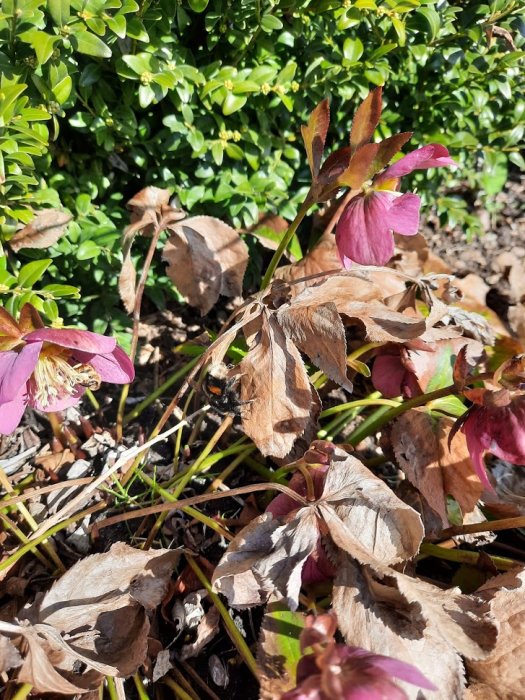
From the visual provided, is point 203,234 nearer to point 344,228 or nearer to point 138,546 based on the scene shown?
point 344,228

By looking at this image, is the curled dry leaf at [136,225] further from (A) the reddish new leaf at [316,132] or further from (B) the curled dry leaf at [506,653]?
(B) the curled dry leaf at [506,653]

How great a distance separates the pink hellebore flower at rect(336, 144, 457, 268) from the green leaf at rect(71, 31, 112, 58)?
504 millimetres

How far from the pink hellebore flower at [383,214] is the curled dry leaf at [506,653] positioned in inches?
20.9

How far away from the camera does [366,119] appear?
91 centimetres

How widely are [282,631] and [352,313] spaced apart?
550mm

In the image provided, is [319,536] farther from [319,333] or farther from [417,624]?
[319,333]

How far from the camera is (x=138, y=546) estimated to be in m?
1.13

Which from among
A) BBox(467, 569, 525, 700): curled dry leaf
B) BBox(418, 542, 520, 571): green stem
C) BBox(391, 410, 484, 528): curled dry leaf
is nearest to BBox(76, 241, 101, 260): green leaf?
BBox(391, 410, 484, 528): curled dry leaf

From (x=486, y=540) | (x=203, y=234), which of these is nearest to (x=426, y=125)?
(x=203, y=234)

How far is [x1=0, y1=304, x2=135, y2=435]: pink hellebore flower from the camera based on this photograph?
85 cm

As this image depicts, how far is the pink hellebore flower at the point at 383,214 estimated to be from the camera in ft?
3.13

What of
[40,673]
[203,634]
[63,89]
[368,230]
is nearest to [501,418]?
[368,230]

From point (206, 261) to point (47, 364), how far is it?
0.48 meters

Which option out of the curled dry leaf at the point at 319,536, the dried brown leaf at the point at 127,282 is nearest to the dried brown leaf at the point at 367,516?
the curled dry leaf at the point at 319,536
